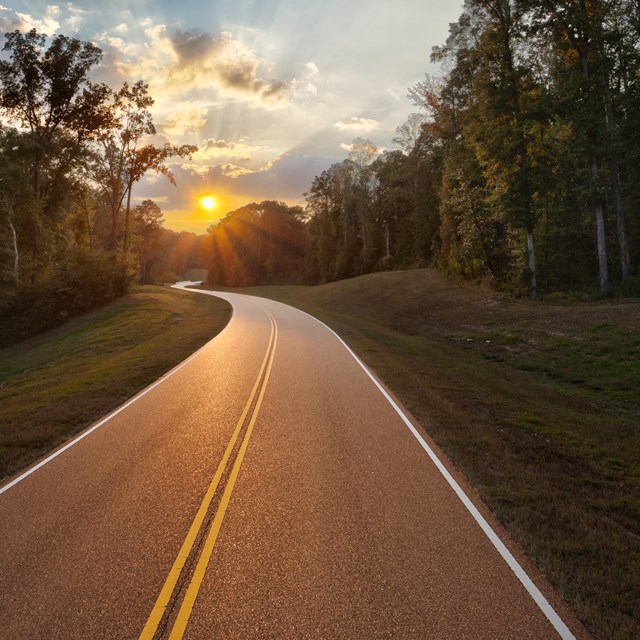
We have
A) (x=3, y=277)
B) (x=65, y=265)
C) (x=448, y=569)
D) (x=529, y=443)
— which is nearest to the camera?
(x=448, y=569)

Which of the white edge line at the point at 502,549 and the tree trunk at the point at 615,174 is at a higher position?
Result: the tree trunk at the point at 615,174

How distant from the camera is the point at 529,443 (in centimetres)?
862

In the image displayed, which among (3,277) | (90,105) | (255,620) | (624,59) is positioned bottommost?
(255,620)

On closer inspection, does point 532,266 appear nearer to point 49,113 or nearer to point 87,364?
point 87,364

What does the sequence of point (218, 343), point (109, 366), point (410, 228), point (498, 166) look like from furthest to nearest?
point (410, 228)
point (498, 166)
point (218, 343)
point (109, 366)

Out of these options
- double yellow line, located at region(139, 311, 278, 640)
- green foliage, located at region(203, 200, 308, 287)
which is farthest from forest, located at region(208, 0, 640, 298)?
green foliage, located at region(203, 200, 308, 287)

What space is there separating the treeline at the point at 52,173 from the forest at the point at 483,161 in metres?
0.11

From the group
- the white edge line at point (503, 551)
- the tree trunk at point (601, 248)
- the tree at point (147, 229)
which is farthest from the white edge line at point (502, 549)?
the tree at point (147, 229)

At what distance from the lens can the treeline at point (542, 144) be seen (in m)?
22.9

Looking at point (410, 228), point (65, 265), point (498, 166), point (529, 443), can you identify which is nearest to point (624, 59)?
point (498, 166)

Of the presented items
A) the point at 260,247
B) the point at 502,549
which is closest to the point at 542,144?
the point at 502,549

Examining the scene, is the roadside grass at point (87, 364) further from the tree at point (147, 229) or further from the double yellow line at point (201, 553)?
the tree at point (147, 229)

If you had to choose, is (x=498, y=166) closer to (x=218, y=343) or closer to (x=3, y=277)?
(x=218, y=343)

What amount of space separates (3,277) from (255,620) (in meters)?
35.3
